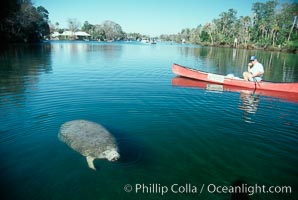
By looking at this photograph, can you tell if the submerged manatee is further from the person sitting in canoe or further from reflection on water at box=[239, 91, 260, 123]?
the person sitting in canoe

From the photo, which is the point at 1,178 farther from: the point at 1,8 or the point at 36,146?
the point at 1,8

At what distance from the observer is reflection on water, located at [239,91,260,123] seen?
33.5 feet

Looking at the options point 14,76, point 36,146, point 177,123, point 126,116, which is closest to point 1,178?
point 36,146

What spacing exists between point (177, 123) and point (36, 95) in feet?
27.8

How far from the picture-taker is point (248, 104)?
39.5 ft

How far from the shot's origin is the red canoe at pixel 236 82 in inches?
A: 573

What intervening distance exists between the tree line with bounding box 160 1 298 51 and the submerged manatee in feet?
263

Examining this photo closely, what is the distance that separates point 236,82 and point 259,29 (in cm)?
9364

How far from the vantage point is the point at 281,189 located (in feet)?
17.9

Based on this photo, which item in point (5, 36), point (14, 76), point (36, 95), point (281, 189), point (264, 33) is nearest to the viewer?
point (281, 189)

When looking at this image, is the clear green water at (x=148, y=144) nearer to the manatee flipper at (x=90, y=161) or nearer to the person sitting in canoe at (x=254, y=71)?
the manatee flipper at (x=90, y=161)

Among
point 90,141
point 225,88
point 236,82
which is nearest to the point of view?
point 90,141

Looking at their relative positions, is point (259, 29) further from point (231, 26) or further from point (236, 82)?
point (236, 82)

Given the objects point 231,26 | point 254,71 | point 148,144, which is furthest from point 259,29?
point 148,144
